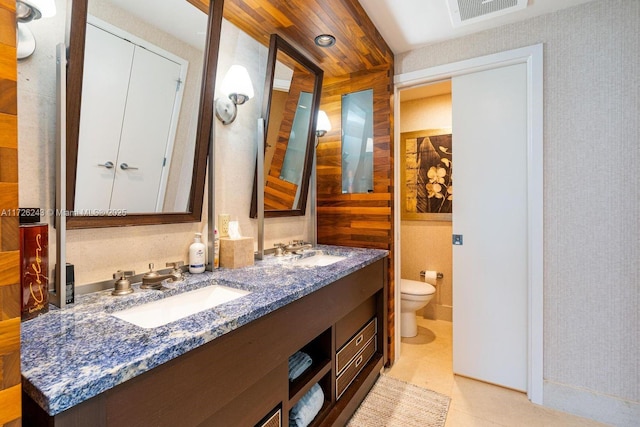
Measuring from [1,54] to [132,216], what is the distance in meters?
0.80

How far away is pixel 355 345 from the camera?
186 cm

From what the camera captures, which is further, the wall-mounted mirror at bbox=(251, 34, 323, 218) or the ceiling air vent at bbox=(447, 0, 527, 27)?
the wall-mounted mirror at bbox=(251, 34, 323, 218)

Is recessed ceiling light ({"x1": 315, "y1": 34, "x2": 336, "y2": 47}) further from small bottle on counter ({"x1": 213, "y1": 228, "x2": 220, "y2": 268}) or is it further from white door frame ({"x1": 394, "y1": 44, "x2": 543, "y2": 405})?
small bottle on counter ({"x1": 213, "y1": 228, "x2": 220, "y2": 268})

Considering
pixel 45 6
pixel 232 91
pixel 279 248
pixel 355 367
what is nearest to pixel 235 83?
pixel 232 91

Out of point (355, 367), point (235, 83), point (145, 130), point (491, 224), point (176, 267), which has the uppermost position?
point (235, 83)

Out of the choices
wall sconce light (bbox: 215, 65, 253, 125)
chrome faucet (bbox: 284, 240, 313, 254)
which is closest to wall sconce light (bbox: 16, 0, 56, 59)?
wall sconce light (bbox: 215, 65, 253, 125)

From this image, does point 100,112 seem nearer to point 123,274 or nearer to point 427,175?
point 123,274

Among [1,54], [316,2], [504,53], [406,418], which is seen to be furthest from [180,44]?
[406,418]

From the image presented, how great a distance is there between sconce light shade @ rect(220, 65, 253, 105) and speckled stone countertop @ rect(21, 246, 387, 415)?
0.96m

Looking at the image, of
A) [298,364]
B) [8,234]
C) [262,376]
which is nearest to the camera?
[8,234]

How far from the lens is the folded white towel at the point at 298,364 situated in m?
1.39

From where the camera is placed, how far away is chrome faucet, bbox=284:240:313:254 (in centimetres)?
202

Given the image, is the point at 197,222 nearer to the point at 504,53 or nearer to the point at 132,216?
the point at 132,216

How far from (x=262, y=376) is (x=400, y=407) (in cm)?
123
